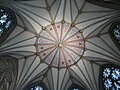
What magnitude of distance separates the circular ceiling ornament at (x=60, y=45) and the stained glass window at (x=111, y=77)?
242cm

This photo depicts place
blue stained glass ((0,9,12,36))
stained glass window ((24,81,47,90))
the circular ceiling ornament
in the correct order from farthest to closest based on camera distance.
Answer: stained glass window ((24,81,47,90)) < the circular ceiling ornament < blue stained glass ((0,9,12,36))

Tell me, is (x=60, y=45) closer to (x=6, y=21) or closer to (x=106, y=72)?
(x=106, y=72)

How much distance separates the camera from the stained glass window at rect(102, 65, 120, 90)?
18.1 meters

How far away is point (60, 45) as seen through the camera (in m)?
20.1

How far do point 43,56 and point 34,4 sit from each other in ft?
14.8

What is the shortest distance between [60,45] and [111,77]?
4.60 metres

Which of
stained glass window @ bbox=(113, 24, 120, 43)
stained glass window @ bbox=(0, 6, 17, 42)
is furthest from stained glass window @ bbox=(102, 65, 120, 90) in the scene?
stained glass window @ bbox=(0, 6, 17, 42)

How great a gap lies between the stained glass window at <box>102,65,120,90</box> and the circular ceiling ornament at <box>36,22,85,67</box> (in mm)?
2419

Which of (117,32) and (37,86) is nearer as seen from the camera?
(117,32)

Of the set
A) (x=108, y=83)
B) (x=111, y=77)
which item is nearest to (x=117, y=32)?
(x=111, y=77)

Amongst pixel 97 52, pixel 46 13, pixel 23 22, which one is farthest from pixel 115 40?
pixel 23 22

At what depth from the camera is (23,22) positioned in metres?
18.7

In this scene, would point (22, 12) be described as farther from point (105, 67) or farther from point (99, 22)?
point (105, 67)

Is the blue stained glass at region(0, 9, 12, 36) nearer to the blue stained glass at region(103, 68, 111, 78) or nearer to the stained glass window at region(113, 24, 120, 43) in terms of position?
the stained glass window at region(113, 24, 120, 43)
